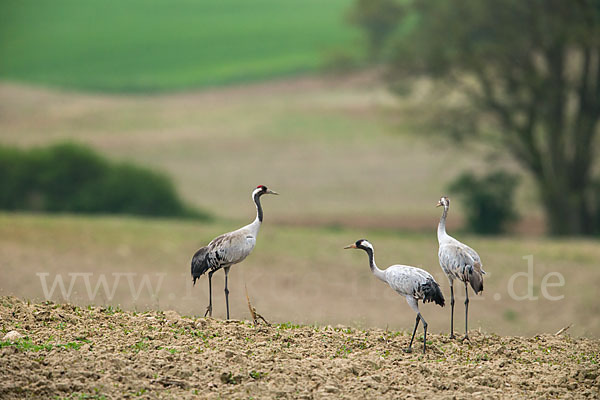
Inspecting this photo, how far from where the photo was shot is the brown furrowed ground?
9.30 meters

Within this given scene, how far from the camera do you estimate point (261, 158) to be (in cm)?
5844

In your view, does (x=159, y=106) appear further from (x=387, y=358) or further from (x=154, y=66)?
(x=387, y=358)

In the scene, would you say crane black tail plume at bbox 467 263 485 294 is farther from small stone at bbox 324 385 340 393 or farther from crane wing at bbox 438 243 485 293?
small stone at bbox 324 385 340 393

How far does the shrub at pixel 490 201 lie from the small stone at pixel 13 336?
103ft

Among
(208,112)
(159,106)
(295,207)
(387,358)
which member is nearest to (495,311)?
(387,358)

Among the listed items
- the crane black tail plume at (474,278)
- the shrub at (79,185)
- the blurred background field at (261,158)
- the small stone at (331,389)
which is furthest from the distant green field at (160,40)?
the small stone at (331,389)

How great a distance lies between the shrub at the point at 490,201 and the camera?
130ft

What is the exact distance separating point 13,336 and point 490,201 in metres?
32.7

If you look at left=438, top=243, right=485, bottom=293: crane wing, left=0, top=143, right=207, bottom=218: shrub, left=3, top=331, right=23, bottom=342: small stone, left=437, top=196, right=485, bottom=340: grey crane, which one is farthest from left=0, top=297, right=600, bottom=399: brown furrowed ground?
left=0, top=143, right=207, bottom=218: shrub

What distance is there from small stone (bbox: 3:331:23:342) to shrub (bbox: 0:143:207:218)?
96.6 ft

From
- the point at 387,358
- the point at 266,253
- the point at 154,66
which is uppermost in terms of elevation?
the point at 154,66

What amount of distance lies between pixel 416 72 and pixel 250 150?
25648 millimetres

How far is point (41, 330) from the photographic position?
431 inches

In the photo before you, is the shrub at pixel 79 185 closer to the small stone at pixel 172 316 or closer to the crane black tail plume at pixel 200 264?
the small stone at pixel 172 316
